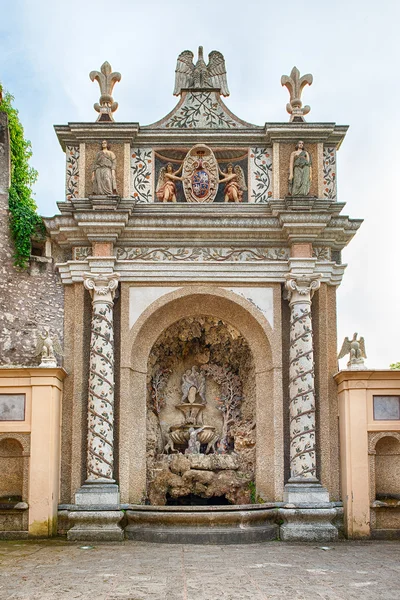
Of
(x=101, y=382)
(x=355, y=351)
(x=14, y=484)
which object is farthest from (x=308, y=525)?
(x=14, y=484)

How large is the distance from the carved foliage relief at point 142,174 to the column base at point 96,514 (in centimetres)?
556

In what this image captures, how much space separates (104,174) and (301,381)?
540cm

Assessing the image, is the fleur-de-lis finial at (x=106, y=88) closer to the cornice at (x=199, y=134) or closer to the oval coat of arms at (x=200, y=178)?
the cornice at (x=199, y=134)

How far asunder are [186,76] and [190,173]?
219 centimetres

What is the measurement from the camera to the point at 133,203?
1546cm

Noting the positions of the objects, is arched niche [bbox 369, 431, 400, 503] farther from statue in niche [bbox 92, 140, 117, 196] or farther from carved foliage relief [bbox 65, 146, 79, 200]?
carved foliage relief [bbox 65, 146, 79, 200]

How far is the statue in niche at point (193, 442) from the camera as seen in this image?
625 inches

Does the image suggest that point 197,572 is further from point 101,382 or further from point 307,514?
point 101,382

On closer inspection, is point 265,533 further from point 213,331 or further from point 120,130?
point 120,130

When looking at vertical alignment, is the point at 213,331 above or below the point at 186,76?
below

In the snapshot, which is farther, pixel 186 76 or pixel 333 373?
pixel 186 76

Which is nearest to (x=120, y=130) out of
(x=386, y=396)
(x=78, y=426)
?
(x=78, y=426)

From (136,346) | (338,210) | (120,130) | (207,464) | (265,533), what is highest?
(120,130)

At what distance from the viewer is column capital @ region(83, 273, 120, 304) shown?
15.1 metres
